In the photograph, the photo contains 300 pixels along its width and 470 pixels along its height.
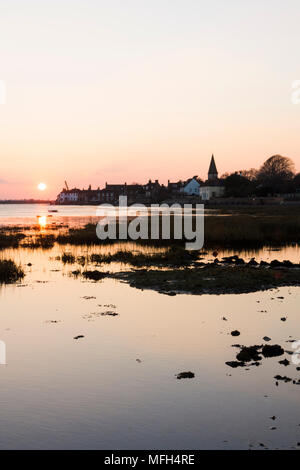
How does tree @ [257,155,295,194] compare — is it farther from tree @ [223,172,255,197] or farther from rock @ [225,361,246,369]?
rock @ [225,361,246,369]

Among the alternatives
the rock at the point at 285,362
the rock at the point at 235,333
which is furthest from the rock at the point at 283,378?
the rock at the point at 235,333

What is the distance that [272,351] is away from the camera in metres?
13.5

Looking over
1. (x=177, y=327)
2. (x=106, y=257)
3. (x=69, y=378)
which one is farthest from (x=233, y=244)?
(x=69, y=378)

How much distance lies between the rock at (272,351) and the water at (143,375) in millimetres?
349

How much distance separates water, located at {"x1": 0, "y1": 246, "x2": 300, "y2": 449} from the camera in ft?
30.7

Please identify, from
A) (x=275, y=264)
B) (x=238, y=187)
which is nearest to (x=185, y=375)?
(x=275, y=264)

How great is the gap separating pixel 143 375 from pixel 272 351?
3762 millimetres

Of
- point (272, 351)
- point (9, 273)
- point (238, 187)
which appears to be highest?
point (238, 187)

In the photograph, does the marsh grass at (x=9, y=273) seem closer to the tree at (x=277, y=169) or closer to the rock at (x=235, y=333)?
the rock at (x=235, y=333)

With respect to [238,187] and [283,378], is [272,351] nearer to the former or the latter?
[283,378]

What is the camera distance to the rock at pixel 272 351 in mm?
13430

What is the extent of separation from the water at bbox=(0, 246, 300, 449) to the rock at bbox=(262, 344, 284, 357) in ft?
1.15

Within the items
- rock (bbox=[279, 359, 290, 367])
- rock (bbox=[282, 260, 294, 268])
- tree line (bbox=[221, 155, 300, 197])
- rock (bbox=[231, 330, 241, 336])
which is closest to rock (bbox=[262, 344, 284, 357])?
rock (bbox=[279, 359, 290, 367])
